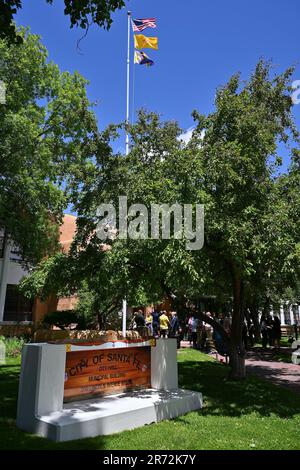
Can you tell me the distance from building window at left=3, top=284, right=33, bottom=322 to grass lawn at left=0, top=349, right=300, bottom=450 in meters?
14.8

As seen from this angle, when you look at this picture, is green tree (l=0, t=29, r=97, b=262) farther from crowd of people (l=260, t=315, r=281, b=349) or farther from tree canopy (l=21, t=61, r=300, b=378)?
crowd of people (l=260, t=315, r=281, b=349)

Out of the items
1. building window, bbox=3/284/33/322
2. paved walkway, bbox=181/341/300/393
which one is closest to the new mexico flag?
paved walkway, bbox=181/341/300/393

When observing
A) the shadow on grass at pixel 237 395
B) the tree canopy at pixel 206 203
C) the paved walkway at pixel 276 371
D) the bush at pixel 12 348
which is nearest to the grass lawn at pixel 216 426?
the shadow on grass at pixel 237 395

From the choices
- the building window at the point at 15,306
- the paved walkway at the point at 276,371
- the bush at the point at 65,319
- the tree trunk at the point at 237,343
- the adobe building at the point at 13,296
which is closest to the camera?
the tree trunk at the point at 237,343

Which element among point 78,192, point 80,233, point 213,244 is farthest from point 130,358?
point 78,192

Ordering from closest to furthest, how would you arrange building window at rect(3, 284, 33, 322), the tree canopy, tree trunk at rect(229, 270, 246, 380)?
the tree canopy → tree trunk at rect(229, 270, 246, 380) → building window at rect(3, 284, 33, 322)

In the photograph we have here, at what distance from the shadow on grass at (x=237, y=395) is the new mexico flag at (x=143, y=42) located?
1367 centimetres

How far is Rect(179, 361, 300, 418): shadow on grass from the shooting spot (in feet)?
25.6

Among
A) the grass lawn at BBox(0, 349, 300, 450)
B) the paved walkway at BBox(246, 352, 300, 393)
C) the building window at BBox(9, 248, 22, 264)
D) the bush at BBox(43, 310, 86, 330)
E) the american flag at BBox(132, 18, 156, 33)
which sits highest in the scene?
the american flag at BBox(132, 18, 156, 33)

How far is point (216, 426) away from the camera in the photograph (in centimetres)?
654

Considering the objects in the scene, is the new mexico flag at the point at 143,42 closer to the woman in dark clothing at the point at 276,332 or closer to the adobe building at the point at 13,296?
the adobe building at the point at 13,296

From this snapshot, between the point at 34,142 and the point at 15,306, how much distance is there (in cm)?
1086

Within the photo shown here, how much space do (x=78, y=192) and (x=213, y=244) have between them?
4.05 meters

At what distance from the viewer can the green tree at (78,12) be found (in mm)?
6359
